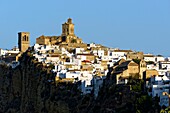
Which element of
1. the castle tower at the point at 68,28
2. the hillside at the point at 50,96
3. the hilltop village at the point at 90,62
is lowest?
the hillside at the point at 50,96

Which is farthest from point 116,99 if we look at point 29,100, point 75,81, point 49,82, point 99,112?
point 29,100

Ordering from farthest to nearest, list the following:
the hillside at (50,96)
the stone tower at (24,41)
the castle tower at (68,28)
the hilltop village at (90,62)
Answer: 1. the castle tower at (68,28)
2. the stone tower at (24,41)
3. the hilltop village at (90,62)
4. the hillside at (50,96)

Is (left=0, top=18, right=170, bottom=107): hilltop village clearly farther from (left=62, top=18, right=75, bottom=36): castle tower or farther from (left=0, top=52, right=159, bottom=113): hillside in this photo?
(left=0, top=52, right=159, bottom=113): hillside

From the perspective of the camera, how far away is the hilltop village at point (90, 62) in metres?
55.3

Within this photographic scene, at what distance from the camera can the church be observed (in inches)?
3875

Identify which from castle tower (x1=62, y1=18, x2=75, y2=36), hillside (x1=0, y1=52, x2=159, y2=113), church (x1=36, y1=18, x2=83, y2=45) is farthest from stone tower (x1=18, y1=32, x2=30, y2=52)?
hillside (x1=0, y1=52, x2=159, y2=113)

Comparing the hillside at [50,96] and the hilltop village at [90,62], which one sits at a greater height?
the hilltop village at [90,62]

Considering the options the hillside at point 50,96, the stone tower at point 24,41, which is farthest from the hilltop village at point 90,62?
the hillside at point 50,96

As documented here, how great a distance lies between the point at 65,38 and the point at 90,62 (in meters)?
21.0

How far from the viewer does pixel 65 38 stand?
328 feet

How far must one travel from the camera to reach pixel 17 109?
81.4 metres

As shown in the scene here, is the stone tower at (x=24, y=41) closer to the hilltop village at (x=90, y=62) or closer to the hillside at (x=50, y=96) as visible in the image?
the hilltop village at (x=90, y=62)

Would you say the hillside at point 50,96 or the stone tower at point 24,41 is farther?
the stone tower at point 24,41

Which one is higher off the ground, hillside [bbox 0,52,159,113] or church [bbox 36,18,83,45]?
church [bbox 36,18,83,45]
